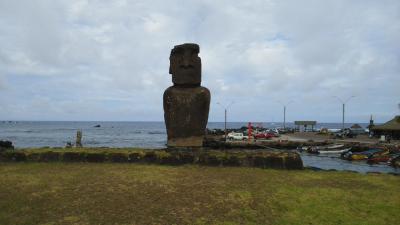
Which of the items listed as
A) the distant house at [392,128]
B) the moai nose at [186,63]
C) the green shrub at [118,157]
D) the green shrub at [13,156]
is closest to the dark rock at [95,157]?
the green shrub at [118,157]

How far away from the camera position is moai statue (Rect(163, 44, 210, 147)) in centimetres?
1277

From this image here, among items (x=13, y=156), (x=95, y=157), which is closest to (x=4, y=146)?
(x=13, y=156)

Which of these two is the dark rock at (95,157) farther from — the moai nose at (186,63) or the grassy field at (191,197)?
the moai nose at (186,63)

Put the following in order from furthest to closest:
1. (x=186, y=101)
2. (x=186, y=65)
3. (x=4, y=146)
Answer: (x=4, y=146) → (x=186, y=65) → (x=186, y=101)

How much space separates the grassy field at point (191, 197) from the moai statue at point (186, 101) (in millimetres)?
2892

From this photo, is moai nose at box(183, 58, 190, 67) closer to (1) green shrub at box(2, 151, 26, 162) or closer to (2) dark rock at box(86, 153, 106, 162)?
(2) dark rock at box(86, 153, 106, 162)

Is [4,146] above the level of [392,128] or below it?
below

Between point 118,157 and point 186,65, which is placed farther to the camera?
point 186,65

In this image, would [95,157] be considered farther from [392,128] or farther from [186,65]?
→ [392,128]

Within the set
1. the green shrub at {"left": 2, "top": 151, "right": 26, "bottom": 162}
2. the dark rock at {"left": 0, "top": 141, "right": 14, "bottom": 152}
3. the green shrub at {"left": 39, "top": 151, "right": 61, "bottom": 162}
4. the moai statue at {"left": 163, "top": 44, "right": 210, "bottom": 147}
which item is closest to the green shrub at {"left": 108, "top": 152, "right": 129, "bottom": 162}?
the green shrub at {"left": 39, "top": 151, "right": 61, "bottom": 162}

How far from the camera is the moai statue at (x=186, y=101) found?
12773 millimetres

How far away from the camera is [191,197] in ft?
A: 24.5

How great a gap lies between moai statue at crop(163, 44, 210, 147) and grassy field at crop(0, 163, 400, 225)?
2.89 metres

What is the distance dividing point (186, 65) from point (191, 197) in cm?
627
